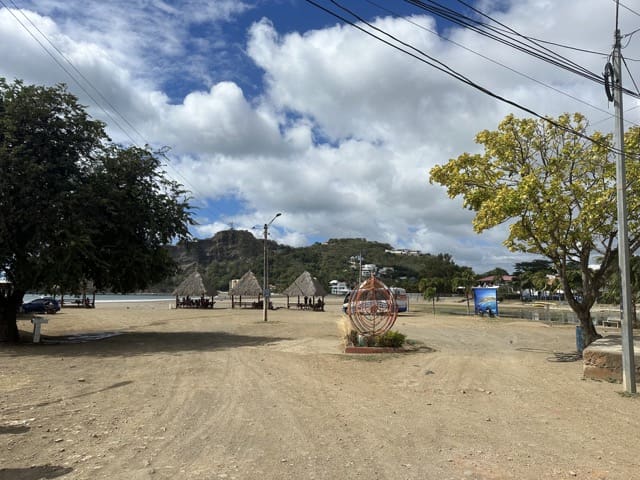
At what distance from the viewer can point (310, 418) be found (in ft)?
25.7

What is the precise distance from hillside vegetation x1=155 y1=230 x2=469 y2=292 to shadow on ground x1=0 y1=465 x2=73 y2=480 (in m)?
91.0

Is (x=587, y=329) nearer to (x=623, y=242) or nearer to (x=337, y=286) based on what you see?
(x=623, y=242)

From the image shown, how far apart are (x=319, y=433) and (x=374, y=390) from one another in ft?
11.6

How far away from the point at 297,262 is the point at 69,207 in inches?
4126

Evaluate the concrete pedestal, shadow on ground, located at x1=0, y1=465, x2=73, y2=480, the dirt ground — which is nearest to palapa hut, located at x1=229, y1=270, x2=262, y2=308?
the dirt ground

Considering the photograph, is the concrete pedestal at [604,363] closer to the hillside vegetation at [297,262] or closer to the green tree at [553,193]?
the green tree at [553,193]

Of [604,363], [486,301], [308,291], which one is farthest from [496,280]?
[604,363]

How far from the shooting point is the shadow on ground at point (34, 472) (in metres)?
5.18

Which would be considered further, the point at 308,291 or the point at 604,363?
the point at 308,291

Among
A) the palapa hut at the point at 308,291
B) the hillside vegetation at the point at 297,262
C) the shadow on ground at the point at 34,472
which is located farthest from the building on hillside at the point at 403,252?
the shadow on ground at the point at 34,472

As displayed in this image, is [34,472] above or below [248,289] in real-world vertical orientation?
below

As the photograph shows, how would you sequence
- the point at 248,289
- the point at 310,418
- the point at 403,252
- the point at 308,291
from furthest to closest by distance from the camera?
the point at 403,252
the point at 248,289
the point at 308,291
the point at 310,418

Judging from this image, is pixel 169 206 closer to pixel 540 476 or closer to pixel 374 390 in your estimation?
pixel 374 390

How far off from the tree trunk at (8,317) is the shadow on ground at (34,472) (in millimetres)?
15977
